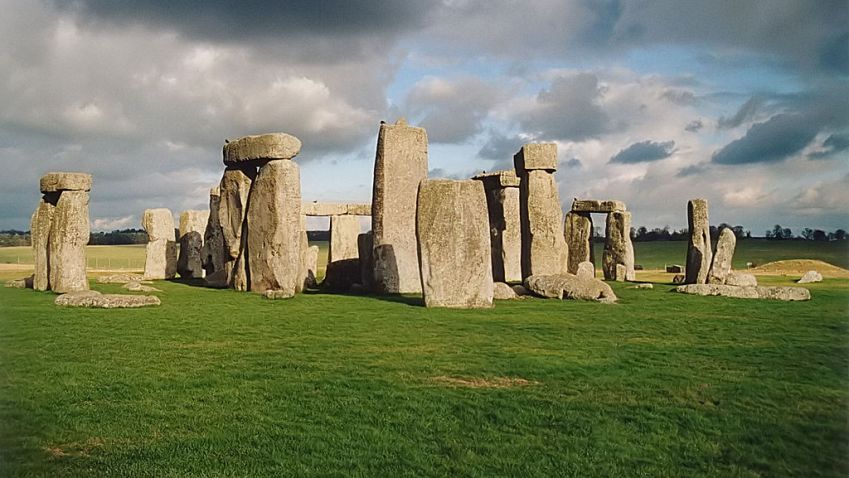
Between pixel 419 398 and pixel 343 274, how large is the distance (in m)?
12.6

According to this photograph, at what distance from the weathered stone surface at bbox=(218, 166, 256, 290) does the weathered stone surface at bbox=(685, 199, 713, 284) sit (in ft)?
38.3

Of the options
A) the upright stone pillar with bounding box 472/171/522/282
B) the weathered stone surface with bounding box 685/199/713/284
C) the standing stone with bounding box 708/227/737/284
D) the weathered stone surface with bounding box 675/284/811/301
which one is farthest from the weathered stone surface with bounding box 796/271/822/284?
the upright stone pillar with bounding box 472/171/522/282

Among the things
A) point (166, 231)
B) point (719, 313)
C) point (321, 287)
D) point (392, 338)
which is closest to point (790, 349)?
point (719, 313)

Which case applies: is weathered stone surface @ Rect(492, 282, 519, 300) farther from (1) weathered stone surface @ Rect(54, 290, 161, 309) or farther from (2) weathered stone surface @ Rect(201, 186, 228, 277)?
(2) weathered stone surface @ Rect(201, 186, 228, 277)

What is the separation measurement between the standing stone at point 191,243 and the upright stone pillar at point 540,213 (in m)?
11.0

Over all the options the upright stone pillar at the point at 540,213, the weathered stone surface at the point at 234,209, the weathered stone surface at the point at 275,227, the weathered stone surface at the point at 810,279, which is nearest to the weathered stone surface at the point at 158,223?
the weathered stone surface at the point at 234,209

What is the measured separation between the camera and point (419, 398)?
6086 millimetres

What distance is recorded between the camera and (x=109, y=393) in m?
6.29

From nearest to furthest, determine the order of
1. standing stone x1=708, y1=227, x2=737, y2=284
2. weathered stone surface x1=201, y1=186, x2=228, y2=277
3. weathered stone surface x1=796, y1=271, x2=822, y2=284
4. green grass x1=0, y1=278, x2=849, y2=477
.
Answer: green grass x1=0, y1=278, x2=849, y2=477 < standing stone x1=708, y1=227, x2=737, y2=284 < weathered stone surface x1=201, y1=186, x2=228, y2=277 < weathered stone surface x1=796, y1=271, x2=822, y2=284

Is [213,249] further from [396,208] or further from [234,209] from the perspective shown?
[396,208]

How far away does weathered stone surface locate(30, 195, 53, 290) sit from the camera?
16234 mm

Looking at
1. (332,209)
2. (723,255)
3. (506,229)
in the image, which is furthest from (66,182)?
(723,255)

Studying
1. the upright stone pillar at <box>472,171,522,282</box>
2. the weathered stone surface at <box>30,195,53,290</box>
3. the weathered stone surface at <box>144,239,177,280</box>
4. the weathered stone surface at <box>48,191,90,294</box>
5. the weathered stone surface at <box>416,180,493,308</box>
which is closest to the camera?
the weathered stone surface at <box>416,180,493,308</box>

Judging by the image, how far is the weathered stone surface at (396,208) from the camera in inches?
652
